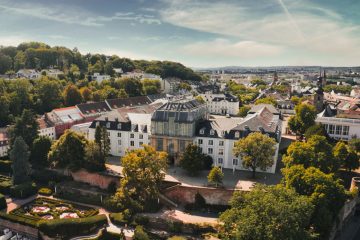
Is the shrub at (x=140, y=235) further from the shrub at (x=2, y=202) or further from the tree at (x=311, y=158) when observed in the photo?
the tree at (x=311, y=158)

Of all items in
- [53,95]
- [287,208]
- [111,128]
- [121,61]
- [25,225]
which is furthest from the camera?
[121,61]

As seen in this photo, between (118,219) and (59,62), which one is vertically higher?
(59,62)

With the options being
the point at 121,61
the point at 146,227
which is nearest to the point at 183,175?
the point at 146,227

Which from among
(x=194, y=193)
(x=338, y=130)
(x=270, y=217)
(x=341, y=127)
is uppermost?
(x=341, y=127)

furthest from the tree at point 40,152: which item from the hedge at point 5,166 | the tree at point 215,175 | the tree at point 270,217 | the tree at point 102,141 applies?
the tree at point 270,217

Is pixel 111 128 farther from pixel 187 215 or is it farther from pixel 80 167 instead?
pixel 187 215

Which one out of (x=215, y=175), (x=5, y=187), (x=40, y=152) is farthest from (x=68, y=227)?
(x=215, y=175)

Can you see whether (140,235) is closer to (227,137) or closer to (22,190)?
(22,190)
